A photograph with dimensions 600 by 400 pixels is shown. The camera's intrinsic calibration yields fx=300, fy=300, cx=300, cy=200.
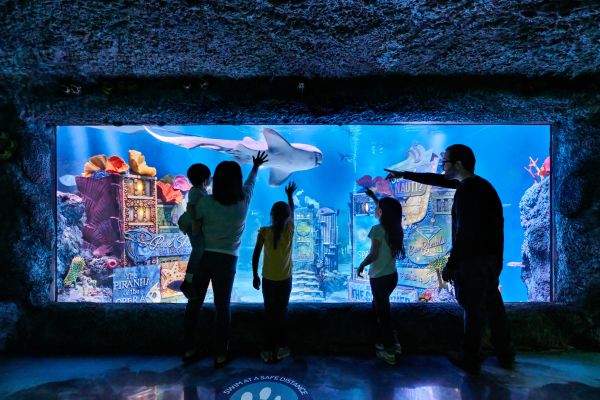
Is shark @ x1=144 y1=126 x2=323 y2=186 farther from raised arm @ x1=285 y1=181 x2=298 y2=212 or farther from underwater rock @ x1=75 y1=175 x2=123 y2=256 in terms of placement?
raised arm @ x1=285 y1=181 x2=298 y2=212

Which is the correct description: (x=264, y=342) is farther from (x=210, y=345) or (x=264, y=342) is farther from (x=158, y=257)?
(x=158, y=257)

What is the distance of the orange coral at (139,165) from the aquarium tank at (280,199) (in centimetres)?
3

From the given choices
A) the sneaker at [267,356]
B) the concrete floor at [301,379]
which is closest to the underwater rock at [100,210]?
the concrete floor at [301,379]

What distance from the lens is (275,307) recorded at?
8.67 feet

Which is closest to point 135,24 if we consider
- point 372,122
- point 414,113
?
point 372,122

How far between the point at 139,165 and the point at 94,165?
84 centimetres

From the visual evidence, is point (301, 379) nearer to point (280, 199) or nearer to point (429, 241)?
point (280, 199)

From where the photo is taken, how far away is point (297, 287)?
831 cm

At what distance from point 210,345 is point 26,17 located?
9.27ft

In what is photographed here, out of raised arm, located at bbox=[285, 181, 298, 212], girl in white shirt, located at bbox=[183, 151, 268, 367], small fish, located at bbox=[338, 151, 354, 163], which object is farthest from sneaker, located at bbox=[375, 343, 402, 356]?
small fish, located at bbox=[338, 151, 354, 163]

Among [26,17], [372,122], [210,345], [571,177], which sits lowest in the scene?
[210,345]

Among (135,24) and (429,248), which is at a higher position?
(135,24)

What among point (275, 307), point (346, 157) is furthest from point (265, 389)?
point (346, 157)

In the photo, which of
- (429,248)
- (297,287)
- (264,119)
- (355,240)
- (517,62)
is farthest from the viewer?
(297,287)
